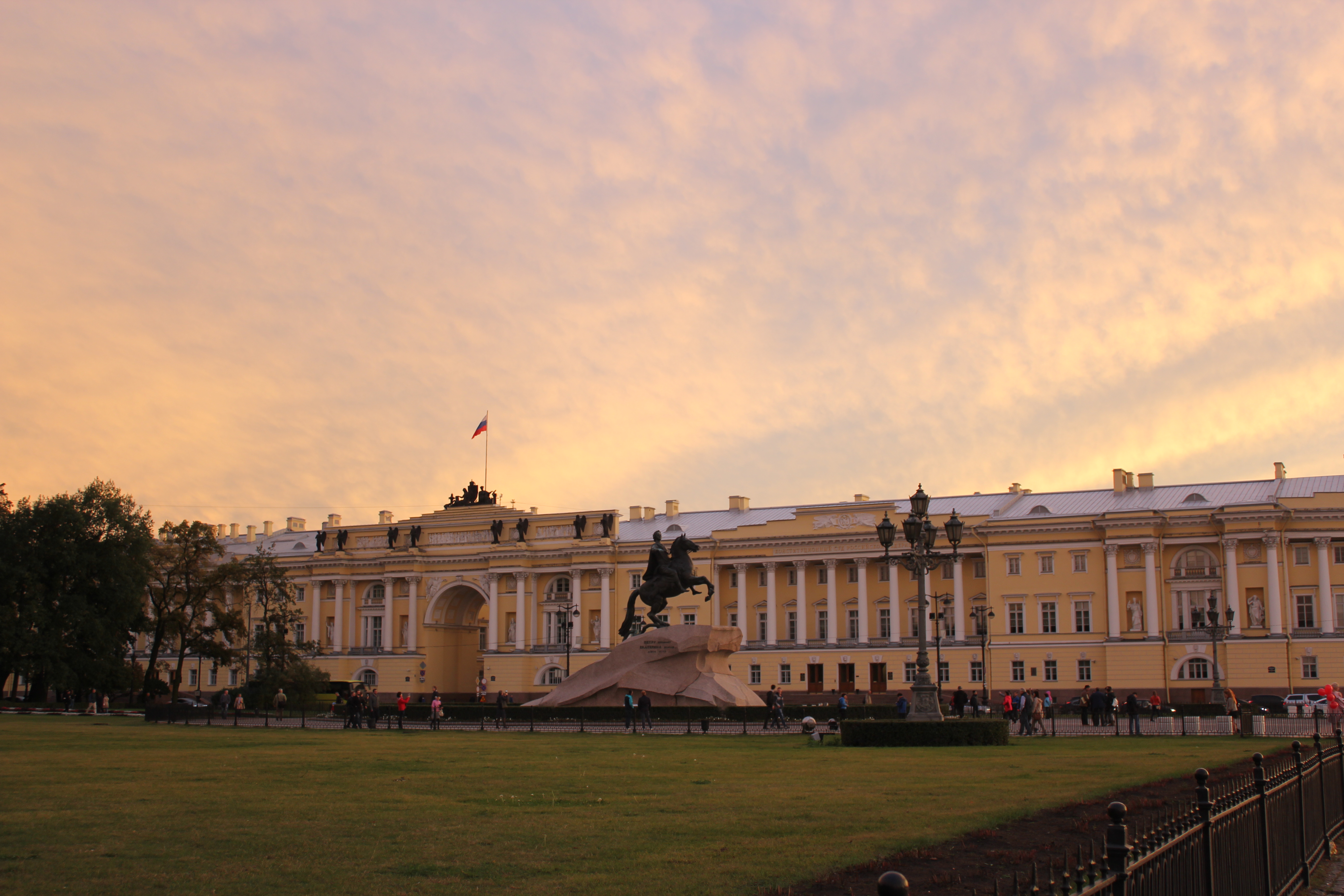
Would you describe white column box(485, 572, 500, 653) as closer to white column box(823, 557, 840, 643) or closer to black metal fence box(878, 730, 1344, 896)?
white column box(823, 557, 840, 643)

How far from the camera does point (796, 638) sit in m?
91.9

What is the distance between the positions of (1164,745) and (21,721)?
3968 centimetres

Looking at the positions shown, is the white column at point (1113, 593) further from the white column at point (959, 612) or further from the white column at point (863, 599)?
the white column at point (863, 599)

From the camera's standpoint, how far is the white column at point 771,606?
92812mm

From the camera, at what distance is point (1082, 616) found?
273 ft

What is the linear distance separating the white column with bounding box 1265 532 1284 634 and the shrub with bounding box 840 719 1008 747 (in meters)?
51.4

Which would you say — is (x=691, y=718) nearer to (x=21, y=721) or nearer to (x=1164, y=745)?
(x=1164, y=745)

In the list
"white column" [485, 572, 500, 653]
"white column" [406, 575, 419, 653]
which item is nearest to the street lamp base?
"white column" [485, 572, 500, 653]

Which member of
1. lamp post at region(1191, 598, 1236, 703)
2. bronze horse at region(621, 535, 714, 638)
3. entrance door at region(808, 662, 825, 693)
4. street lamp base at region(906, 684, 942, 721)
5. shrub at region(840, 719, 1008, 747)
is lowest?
entrance door at region(808, 662, 825, 693)

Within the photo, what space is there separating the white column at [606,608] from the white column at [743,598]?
10.2 meters

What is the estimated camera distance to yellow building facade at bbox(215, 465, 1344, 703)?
77188mm

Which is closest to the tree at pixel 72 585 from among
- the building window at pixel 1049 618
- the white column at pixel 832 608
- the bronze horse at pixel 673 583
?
the bronze horse at pixel 673 583

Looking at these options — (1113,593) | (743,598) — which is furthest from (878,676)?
(1113,593)

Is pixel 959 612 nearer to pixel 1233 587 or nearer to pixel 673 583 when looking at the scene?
pixel 1233 587
